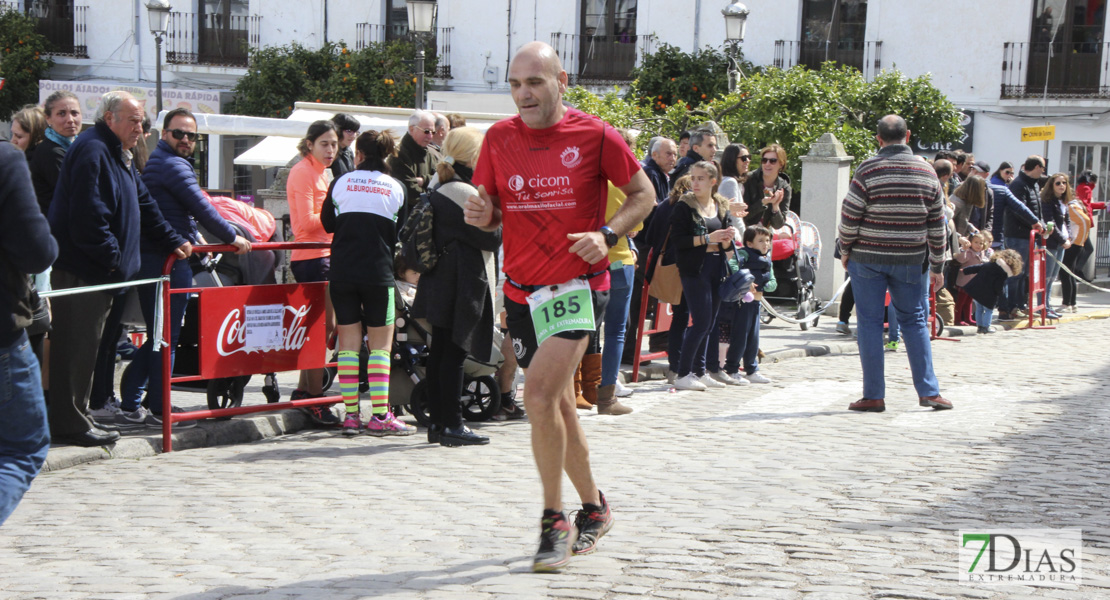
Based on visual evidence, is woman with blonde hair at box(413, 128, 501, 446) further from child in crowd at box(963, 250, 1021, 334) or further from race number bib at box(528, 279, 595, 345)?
child in crowd at box(963, 250, 1021, 334)

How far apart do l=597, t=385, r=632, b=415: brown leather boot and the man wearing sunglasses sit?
275 centimetres

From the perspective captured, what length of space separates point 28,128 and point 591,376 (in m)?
4.24

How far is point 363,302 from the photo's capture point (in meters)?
8.09

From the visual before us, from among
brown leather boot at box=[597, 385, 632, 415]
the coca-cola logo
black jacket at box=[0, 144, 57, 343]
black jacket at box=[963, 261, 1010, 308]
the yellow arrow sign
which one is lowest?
brown leather boot at box=[597, 385, 632, 415]

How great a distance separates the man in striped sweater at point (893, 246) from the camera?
29.7 feet

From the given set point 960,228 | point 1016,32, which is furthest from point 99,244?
point 1016,32

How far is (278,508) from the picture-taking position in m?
6.04

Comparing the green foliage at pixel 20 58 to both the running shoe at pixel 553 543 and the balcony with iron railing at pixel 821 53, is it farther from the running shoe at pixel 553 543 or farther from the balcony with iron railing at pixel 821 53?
the running shoe at pixel 553 543

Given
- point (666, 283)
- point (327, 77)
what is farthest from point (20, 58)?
point (666, 283)

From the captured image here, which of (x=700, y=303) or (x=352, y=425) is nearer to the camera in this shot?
(x=352, y=425)

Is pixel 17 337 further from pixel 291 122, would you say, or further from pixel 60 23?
pixel 60 23

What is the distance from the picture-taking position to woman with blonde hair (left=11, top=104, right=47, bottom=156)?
339 inches

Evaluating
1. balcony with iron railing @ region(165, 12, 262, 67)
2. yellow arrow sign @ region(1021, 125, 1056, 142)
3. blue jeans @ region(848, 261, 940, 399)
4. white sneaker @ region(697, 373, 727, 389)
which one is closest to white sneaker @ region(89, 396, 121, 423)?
white sneaker @ region(697, 373, 727, 389)

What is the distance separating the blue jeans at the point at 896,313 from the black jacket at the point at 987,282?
20.4 feet
